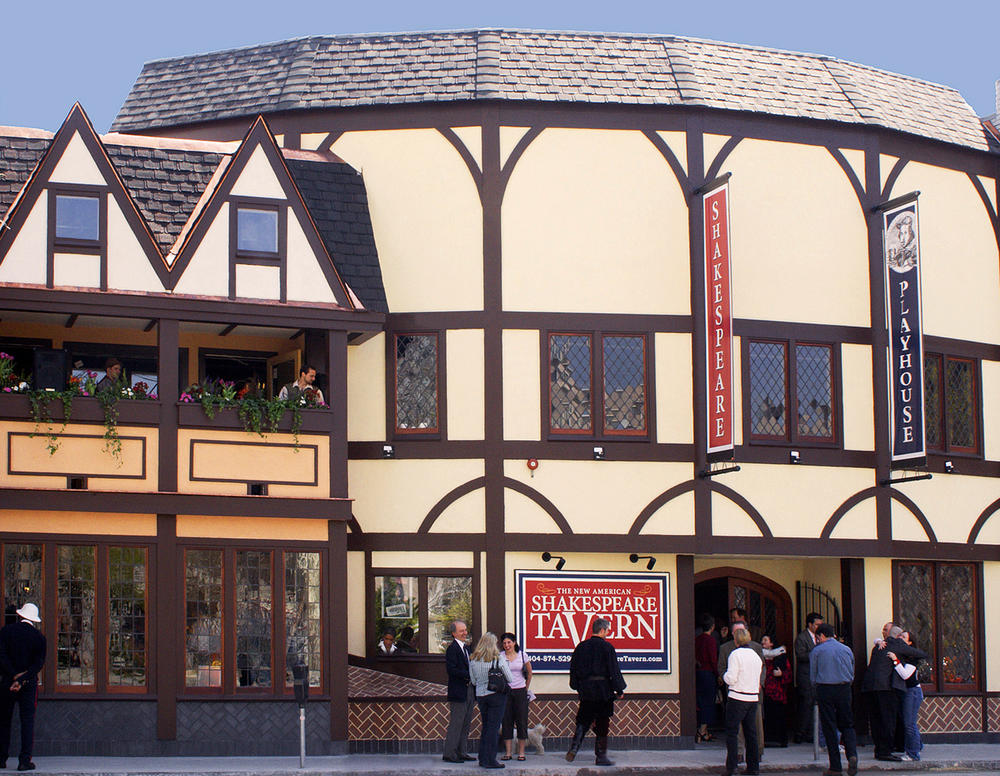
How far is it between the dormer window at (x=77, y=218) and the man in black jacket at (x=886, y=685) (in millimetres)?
12373

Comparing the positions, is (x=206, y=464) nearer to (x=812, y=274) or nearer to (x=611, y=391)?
(x=611, y=391)

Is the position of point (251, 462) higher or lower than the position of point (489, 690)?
higher

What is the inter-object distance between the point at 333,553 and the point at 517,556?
296cm

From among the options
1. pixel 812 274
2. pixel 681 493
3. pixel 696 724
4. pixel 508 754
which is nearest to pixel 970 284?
pixel 812 274

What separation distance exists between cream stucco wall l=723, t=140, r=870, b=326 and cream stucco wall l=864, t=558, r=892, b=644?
3775mm

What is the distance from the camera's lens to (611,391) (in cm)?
2355

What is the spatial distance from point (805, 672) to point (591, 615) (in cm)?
337

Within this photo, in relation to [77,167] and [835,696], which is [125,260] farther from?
[835,696]

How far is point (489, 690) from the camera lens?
19984 mm

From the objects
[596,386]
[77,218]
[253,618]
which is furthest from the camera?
[596,386]

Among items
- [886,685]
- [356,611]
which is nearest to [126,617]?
[356,611]

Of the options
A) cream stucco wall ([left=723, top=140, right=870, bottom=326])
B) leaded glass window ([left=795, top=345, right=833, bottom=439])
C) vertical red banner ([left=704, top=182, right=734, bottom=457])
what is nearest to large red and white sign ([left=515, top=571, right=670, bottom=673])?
vertical red banner ([left=704, top=182, right=734, bottom=457])

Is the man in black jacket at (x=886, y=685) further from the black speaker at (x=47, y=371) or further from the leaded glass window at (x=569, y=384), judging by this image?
the black speaker at (x=47, y=371)

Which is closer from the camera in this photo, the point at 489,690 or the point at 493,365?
the point at 489,690
